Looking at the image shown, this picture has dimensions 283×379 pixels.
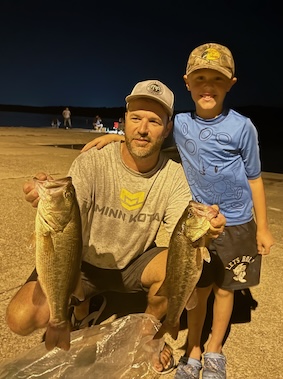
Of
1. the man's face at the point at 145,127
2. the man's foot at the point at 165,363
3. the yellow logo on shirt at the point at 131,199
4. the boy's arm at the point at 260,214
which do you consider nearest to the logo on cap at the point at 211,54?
the man's face at the point at 145,127

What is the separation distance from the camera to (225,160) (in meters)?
2.97

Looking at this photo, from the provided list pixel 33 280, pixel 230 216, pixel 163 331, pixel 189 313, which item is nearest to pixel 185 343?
pixel 189 313

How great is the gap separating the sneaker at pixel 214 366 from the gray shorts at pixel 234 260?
0.52m

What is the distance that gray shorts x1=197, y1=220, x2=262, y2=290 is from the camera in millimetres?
3006

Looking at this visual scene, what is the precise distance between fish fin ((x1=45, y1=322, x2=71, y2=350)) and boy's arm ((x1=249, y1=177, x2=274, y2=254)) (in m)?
1.58

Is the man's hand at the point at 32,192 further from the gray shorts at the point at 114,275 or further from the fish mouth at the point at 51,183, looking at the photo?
the gray shorts at the point at 114,275

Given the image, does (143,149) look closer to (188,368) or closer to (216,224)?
(216,224)

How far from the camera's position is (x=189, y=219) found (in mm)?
2344

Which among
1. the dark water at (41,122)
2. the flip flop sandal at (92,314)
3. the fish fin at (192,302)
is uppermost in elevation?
the dark water at (41,122)

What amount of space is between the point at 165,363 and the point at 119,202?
48.1 inches

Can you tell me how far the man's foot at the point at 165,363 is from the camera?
2857 mm

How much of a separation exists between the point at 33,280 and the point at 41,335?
56 centimetres

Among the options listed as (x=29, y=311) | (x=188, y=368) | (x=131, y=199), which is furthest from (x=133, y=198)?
(x=188, y=368)

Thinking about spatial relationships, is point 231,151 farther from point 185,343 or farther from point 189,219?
point 185,343
